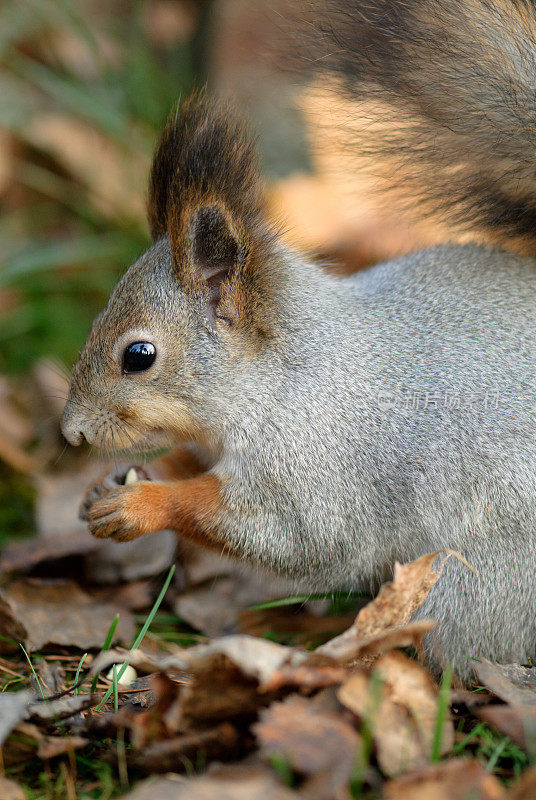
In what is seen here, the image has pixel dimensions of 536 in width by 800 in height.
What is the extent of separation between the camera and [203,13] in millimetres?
4066

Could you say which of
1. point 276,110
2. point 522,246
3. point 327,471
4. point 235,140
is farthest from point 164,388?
point 276,110

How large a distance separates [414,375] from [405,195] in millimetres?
467

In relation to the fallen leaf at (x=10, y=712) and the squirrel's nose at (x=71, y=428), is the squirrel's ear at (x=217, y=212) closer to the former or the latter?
the squirrel's nose at (x=71, y=428)

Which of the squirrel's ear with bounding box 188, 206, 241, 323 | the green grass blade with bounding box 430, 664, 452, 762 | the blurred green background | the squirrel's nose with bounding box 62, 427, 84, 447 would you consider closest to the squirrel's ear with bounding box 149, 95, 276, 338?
the squirrel's ear with bounding box 188, 206, 241, 323

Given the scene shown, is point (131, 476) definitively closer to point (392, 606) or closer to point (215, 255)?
point (215, 255)

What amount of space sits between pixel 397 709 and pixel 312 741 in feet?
0.62

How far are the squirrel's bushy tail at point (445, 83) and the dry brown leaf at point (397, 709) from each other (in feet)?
3.66

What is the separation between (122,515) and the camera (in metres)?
1.73

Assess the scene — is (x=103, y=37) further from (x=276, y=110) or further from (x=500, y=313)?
(x=500, y=313)

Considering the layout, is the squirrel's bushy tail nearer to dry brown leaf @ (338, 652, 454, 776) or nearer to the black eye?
the black eye

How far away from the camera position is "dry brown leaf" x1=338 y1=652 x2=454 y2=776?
114 centimetres

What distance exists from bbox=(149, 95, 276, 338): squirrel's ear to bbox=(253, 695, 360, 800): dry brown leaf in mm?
897

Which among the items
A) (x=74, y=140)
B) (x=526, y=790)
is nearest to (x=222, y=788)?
(x=526, y=790)

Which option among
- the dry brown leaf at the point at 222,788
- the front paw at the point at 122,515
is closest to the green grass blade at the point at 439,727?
the dry brown leaf at the point at 222,788
